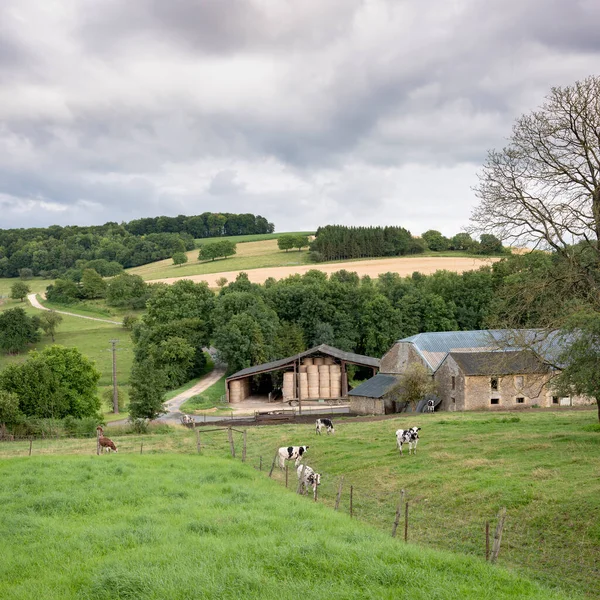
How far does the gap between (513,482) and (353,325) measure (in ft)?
225

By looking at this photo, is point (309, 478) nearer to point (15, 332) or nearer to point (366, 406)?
point (366, 406)

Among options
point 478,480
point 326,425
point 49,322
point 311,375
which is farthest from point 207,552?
point 49,322

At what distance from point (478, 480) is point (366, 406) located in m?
40.1

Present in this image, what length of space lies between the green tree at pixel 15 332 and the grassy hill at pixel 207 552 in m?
77.5

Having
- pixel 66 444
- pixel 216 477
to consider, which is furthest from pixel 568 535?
pixel 66 444

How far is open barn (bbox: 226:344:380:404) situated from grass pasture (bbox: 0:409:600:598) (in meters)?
32.4

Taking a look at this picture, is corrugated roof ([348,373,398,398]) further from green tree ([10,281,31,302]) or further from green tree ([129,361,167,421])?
green tree ([10,281,31,302])

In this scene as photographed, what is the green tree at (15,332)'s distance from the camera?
9081cm

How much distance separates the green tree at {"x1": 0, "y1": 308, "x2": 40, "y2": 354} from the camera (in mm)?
90812

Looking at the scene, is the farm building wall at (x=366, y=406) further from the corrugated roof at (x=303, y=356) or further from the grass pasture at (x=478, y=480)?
the grass pasture at (x=478, y=480)

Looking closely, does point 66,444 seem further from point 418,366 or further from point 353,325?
point 353,325

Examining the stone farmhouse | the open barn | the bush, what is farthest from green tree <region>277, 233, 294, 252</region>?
the stone farmhouse

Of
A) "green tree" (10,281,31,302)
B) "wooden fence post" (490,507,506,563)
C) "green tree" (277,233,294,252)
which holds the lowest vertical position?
"wooden fence post" (490,507,506,563)

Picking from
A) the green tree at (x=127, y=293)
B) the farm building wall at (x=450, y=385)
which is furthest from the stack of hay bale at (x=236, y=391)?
the green tree at (x=127, y=293)
